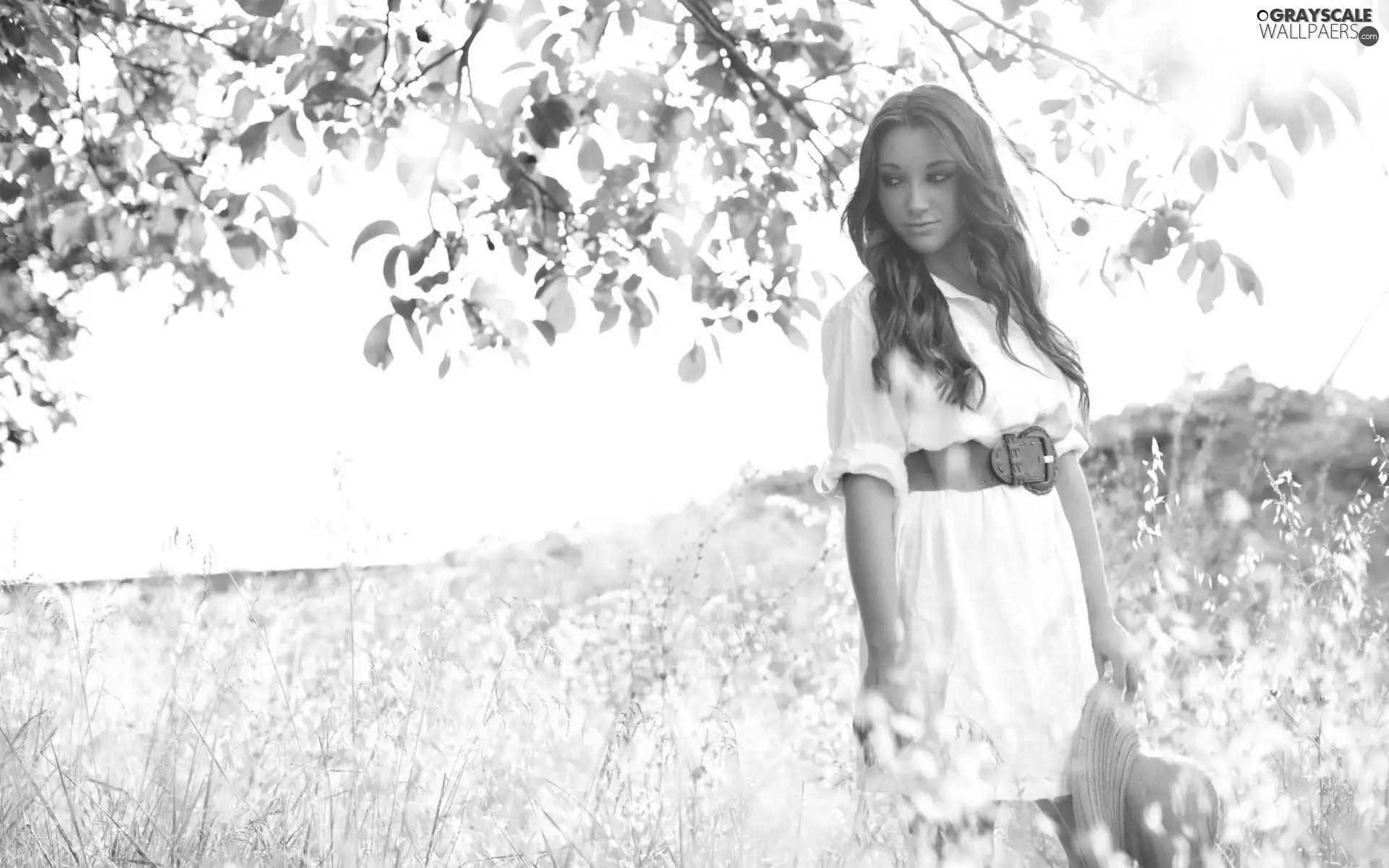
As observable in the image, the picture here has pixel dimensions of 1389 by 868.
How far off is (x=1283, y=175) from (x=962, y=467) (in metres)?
1.46

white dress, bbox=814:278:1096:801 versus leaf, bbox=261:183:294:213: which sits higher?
leaf, bbox=261:183:294:213

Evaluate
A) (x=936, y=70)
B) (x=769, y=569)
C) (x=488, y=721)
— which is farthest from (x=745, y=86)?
(x=769, y=569)

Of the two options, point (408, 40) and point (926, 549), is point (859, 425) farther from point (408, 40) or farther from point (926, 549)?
point (408, 40)

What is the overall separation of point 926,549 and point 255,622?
1.59 meters

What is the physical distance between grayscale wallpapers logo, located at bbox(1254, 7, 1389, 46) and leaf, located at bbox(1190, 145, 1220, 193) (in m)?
0.31

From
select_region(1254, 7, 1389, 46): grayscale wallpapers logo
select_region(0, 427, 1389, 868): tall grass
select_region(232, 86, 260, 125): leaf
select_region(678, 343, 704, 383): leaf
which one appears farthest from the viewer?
select_region(678, 343, 704, 383): leaf

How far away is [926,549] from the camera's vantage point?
220cm

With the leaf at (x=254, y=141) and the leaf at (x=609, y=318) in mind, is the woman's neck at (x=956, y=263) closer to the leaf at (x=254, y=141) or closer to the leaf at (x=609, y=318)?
the leaf at (x=609, y=318)

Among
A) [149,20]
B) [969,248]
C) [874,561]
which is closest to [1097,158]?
[969,248]

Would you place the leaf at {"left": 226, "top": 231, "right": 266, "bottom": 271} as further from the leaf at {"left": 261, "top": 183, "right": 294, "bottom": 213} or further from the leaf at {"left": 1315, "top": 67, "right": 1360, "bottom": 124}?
the leaf at {"left": 1315, "top": 67, "right": 1360, "bottom": 124}

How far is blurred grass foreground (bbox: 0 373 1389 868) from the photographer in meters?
2.48

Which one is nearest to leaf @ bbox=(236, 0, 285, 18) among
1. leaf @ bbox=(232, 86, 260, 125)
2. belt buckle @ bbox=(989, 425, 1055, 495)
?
leaf @ bbox=(232, 86, 260, 125)

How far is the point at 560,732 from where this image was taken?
325 centimetres

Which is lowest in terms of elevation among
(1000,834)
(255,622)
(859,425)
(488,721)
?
(1000,834)
